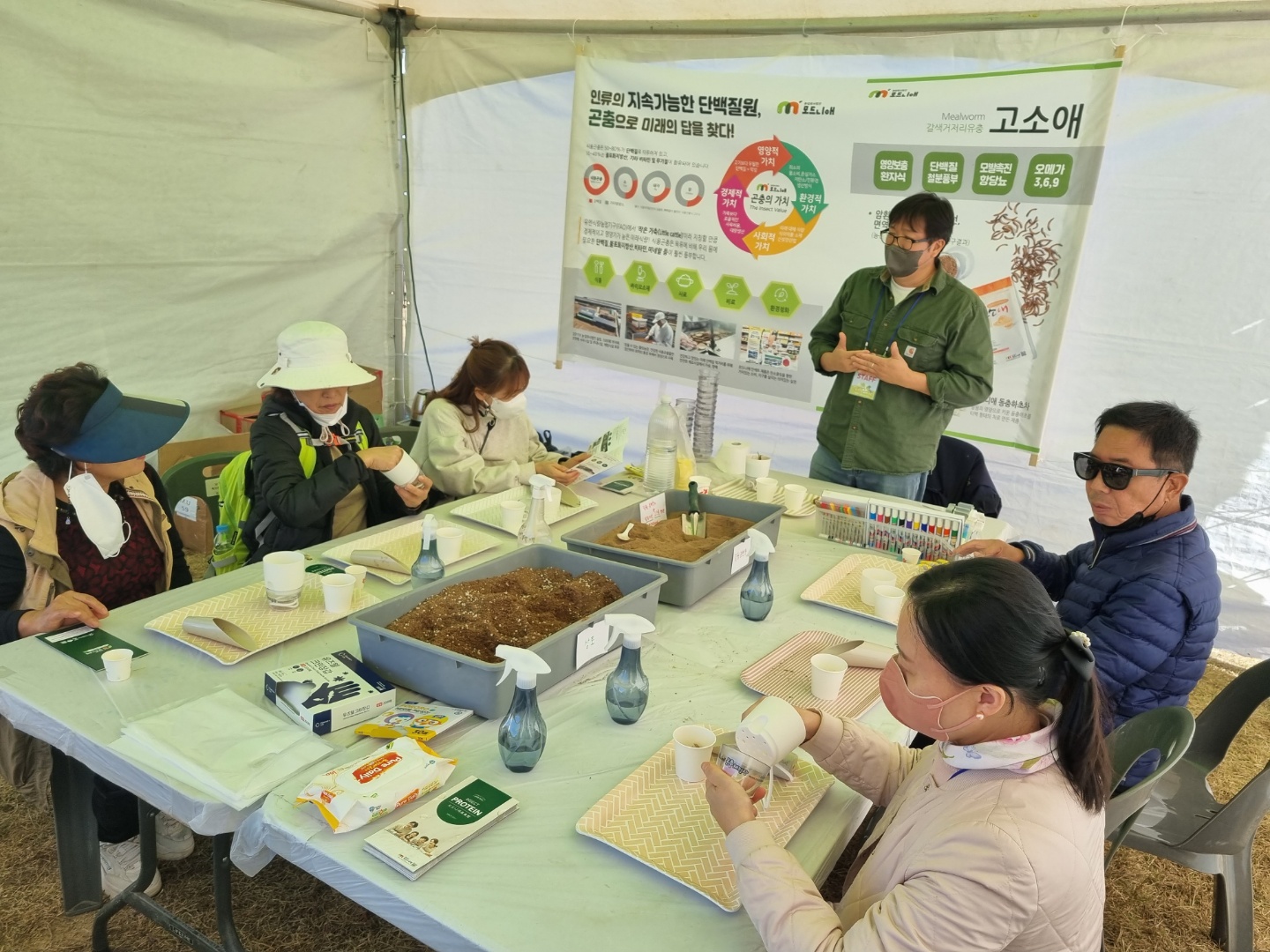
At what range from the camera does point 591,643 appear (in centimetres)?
175

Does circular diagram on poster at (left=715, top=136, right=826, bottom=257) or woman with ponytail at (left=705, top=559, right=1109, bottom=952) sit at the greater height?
circular diagram on poster at (left=715, top=136, right=826, bottom=257)

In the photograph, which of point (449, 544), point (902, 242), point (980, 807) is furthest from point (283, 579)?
point (902, 242)

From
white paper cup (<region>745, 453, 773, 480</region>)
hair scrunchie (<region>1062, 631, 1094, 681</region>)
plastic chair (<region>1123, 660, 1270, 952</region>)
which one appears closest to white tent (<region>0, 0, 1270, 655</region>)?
white paper cup (<region>745, 453, 773, 480</region>)

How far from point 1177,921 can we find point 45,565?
9.71 feet

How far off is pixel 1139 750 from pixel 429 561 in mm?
1561

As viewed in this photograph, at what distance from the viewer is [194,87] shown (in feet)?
13.6

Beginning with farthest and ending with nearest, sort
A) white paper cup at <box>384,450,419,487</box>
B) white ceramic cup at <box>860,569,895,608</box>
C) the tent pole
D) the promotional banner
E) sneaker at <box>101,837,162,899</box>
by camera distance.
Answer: the promotional banner < the tent pole < white paper cup at <box>384,450,419,487</box> < white ceramic cup at <box>860,569,895,608</box> < sneaker at <box>101,837,162,899</box>

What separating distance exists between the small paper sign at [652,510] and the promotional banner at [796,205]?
2029 millimetres

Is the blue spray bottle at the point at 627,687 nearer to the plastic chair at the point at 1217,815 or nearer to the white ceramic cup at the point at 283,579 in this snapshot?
the white ceramic cup at the point at 283,579

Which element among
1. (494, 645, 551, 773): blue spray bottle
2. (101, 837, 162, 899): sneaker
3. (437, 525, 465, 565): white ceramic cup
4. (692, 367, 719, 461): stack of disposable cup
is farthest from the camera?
(692, 367, 719, 461): stack of disposable cup

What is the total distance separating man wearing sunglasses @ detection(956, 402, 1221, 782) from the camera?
1.84 meters

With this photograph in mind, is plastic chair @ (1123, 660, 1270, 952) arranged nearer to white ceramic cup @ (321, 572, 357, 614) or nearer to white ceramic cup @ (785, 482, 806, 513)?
white ceramic cup @ (785, 482, 806, 513)

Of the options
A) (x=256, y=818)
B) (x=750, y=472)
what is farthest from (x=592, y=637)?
(x=750, y=472)

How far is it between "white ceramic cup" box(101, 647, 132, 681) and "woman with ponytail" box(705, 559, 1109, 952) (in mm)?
1137
